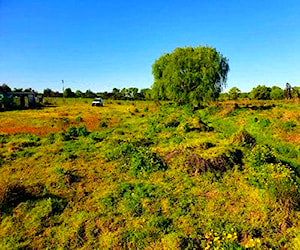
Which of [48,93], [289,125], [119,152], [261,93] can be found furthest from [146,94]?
[119,152]

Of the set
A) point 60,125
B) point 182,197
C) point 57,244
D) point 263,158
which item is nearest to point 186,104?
point 60,125

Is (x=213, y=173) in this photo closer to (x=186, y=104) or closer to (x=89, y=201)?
(x=89, y=201)

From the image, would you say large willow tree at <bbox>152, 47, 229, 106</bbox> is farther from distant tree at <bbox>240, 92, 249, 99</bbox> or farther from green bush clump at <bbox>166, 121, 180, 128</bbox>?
distant tree at <bbox>240, 92, 249, 99</bbox>

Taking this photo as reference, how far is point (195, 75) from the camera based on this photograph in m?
34.8

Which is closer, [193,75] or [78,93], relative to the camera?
[193,75]

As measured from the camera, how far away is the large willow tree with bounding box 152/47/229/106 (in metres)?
34.7

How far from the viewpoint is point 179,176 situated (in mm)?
9867

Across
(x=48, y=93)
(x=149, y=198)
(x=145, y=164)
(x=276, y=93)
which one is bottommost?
(x=149, y=198)

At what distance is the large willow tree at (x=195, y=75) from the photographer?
34656 millimetres

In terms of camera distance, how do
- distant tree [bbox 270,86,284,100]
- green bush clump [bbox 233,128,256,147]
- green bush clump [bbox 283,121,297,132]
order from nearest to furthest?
green bush clump [bbox 233,128,256,147], green bush clump [bbox 283,121,297,132], distant tree [bbox 270,86,284,100]

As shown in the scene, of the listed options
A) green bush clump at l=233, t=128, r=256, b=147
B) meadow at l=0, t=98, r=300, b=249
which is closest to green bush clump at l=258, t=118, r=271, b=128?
meadow at l=0, t=98, r=300, b=249

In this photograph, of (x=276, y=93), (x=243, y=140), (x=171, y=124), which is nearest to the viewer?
(x=243, y=140)

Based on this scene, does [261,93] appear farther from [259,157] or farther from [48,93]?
[259,157]

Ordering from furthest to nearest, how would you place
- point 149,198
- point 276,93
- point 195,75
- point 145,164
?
1. point 276,93
2. point 195,75
3. point 145,164
4. point 149,198
